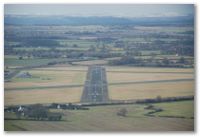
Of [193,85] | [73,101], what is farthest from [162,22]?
[73,101]

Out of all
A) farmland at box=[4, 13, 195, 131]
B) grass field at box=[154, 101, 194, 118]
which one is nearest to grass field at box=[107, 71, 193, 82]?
farmland at box=[4, 13, 195, 131]

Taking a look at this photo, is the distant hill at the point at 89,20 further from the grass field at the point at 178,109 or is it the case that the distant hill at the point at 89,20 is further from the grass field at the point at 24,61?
the grass field at the point at 178,109

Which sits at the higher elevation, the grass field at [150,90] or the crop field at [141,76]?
the crop field at [141,76]

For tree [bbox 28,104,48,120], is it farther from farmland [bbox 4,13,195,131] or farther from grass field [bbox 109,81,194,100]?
grass field [bbox 109,81,194,100]

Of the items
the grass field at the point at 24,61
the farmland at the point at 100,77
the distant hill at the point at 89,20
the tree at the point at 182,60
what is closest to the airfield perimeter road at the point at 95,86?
the farmland at the point at 100,77

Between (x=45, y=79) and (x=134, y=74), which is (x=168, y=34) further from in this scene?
(x=45, y=79)

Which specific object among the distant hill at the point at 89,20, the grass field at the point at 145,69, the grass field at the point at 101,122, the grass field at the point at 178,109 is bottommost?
the grass field at the point at 101,122
